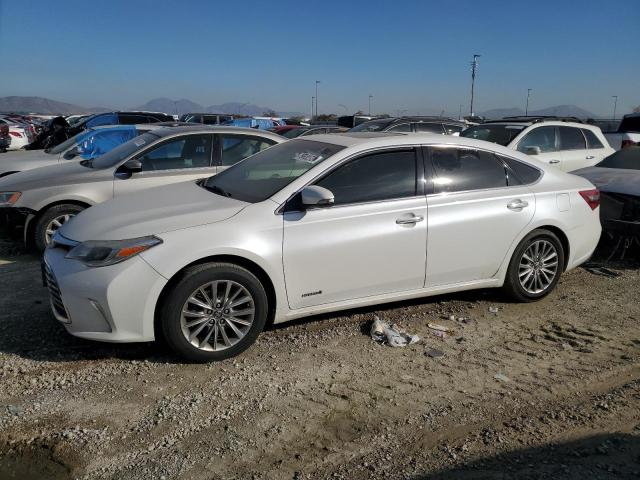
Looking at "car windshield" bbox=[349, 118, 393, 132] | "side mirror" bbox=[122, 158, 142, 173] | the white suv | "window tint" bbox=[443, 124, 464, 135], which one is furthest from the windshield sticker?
"window tint" bbox=[443, 124, 464, 135]

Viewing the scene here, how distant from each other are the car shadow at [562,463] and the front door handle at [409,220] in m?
1.97

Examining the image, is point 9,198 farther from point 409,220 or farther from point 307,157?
point 409,220

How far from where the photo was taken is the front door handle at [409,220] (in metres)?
4.49

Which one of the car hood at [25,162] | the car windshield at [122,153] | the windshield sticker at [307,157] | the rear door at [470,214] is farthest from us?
the car hood at [25,162]

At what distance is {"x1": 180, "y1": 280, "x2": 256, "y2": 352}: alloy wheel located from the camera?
12.8 ft

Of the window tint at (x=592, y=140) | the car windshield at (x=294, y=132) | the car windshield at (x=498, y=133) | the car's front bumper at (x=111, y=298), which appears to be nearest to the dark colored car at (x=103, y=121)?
the car windshield at (x=294, y=132)

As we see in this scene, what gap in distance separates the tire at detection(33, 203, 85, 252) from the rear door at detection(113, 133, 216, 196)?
0.63 metres

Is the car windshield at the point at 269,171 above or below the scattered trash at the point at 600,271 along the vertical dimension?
above

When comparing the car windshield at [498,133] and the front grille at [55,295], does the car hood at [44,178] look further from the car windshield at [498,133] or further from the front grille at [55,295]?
the car windshield at [498,133]

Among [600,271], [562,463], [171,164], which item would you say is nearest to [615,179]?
[600,271]

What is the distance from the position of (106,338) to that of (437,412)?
2252 millimetres

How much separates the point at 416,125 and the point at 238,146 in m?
7.38

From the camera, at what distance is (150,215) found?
414 centimetres

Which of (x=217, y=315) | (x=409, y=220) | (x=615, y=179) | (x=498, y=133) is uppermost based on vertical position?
(x=498, y=133)
